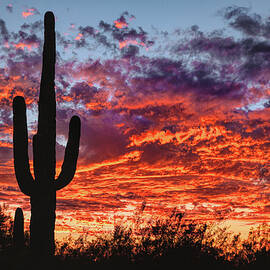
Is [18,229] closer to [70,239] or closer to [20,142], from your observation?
[20,142]

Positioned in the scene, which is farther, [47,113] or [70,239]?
[70,239]

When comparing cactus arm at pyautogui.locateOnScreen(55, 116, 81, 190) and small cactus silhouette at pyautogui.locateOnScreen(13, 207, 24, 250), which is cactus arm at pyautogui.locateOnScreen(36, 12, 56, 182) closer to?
cactus arm at pyautogui.locateOnScreen(55, 116, 81, 190)

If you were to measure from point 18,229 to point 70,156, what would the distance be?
2583 millimetres

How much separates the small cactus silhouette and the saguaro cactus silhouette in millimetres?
978

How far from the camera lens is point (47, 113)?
1055 centimetres

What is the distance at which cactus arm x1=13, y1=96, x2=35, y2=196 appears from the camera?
9609mm

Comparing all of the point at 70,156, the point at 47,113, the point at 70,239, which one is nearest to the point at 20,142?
the point at 47,113

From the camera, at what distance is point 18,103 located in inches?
378

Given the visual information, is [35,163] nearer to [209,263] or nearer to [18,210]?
[18,210]

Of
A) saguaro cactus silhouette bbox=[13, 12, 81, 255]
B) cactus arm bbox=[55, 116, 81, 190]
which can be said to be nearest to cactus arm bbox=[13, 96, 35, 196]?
saguaro cactus silhouette bbox=[13, 12, 81, 255]

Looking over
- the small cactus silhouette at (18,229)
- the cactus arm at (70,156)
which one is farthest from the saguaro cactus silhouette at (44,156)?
the small cactus silhouette at (18,229)

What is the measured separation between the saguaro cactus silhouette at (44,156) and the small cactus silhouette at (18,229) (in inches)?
38.5

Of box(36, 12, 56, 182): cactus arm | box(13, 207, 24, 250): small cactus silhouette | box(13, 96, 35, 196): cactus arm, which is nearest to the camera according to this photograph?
box(13, 96, 35, 196): cactus arm

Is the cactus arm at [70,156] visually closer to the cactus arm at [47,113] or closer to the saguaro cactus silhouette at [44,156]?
the saguaro cactus silhouette at [44,156]
